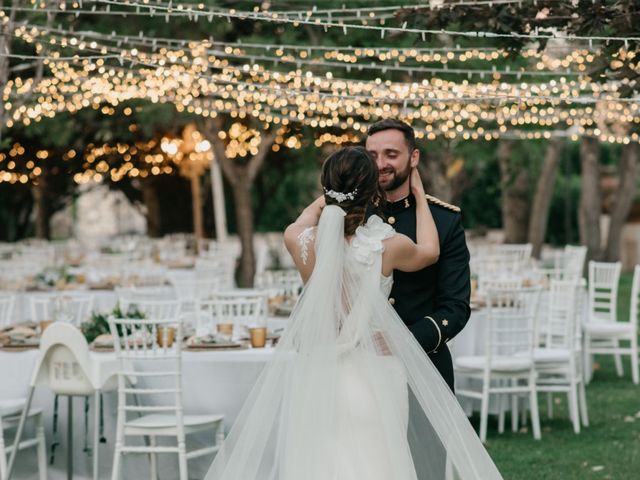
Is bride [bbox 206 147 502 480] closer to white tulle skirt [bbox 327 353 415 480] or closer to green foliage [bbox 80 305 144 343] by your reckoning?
white tulle skirt [bbox 327 353 415 480]

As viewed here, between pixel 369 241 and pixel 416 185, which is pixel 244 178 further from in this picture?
pixel 369 241

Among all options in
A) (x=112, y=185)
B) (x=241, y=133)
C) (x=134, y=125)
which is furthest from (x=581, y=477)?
(x=112, y=185)

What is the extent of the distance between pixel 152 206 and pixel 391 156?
22035mm

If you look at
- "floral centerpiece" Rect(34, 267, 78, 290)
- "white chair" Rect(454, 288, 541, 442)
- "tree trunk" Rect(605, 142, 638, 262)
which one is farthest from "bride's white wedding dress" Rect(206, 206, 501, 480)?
"tree trunk" Rect(605, 142, 638, 262)

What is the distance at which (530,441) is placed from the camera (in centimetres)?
862

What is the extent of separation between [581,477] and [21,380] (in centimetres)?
350

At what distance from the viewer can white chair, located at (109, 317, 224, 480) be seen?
6578mm

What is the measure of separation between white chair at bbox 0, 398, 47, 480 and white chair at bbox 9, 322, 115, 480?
19 cm

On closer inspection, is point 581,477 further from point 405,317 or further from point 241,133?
point 241,133

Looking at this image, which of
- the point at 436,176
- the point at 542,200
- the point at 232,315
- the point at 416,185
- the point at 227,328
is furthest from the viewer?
the point at 542,200

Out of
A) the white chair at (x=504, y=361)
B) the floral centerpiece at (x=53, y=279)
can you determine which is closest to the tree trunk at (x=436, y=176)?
the floral centerpiece at (x=53, y=279)

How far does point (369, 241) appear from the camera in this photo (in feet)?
13.4

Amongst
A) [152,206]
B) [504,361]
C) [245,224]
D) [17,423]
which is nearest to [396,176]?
[17,423]

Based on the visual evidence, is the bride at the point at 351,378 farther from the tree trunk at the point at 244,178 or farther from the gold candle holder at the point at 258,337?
the tree trunk at the point at 244,178
